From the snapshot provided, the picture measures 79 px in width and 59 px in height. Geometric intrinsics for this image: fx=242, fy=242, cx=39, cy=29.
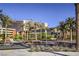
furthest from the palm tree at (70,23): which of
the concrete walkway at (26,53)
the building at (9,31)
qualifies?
the building at (9,31)

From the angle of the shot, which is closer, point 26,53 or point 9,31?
point 26,53

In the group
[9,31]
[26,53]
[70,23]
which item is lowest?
[26,53]

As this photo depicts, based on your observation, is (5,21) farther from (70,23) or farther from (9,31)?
(70,23)

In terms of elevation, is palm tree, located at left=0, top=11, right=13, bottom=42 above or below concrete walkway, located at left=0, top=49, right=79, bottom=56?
above

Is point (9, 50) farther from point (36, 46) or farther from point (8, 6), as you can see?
point (8, 6)

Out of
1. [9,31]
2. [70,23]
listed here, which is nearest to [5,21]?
Result: [9,31]

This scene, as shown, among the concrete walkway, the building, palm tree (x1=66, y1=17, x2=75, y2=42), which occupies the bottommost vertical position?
the concrete walkway

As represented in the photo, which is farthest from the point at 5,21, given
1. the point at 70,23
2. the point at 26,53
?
the point at 70,23

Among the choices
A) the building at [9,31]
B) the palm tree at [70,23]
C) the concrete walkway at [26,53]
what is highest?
the palm tree at [70,23]

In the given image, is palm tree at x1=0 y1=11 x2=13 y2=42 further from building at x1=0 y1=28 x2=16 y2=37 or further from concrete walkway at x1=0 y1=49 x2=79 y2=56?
concrete walkway at x1=0 y1=49 x2=79 y2=56

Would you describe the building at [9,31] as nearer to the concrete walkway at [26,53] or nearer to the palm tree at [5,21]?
the palm tree at [5,21]

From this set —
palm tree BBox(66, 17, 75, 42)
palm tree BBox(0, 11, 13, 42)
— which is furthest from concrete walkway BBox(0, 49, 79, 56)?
palm tree BBox(66, 17, 75, 42)

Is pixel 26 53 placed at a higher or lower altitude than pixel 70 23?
lower

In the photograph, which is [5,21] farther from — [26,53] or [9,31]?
[26,53]
